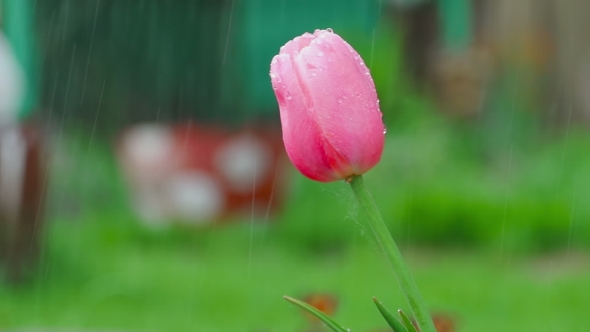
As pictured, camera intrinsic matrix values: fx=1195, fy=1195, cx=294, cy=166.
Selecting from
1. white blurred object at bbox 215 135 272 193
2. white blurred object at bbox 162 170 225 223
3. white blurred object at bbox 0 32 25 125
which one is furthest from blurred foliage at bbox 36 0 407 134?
white blurred object at bbox 0 32 25 125

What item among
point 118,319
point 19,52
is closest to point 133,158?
point 19,52

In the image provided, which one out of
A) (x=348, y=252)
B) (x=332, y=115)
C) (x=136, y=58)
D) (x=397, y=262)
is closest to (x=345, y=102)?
(x=332, y=115)

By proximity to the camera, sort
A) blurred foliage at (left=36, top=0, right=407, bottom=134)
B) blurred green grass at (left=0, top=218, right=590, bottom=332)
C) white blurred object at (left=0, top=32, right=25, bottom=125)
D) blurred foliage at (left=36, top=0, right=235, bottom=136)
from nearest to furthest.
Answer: blurred green grass at (left=0, top=218, right=590, bottom=332) < white blurred object at (left=0, top=32, right=25, bottom=125) < blurred foliage at (left=36, top=0, right=407, bottom=134) < blurred foliage at (left=36, top=0, right=235, bottom=136)

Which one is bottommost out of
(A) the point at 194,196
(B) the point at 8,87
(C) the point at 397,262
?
(A) the point at 194,196

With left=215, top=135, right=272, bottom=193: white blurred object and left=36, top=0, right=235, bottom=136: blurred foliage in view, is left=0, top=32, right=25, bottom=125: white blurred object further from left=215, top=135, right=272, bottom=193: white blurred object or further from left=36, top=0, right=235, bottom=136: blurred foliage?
left=36, top=0, right=235, bottom=136: blurred foliage

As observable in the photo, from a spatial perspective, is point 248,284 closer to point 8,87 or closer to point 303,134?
point 8,87

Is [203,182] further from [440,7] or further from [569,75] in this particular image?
[569,75]

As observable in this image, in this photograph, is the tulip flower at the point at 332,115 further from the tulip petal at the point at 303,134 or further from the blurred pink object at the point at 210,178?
the blurred pink object at the point at 210,178
